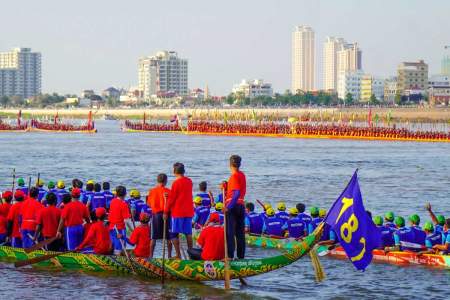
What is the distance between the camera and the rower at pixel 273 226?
24.1 metres

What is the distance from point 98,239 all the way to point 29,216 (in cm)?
187

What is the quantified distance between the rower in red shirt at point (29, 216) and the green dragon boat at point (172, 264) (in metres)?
0.36

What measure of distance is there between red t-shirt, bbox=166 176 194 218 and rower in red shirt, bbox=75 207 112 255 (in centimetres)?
172

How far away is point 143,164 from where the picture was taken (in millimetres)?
64312

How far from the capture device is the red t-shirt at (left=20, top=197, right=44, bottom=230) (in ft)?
69.0

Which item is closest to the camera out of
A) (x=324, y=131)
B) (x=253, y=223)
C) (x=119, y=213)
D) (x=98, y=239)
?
(x=119, y=213)

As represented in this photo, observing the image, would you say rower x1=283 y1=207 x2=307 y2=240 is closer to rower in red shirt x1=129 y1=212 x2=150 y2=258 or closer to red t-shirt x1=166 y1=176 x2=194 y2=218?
rower in red shirt x1=129 y1=212 x2=150 y2=258

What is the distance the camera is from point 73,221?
66.5ft

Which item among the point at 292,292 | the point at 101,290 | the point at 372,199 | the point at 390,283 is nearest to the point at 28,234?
the point at 101,290

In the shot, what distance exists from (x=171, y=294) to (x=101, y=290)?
57.1 inches

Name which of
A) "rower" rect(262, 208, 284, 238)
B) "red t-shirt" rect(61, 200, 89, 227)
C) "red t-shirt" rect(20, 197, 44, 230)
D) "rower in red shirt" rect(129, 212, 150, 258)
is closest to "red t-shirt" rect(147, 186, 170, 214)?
"rower in red shirt" rect(129, 212, 150, 258)

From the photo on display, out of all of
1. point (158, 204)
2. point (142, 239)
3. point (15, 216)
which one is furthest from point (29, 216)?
point (158, 204)

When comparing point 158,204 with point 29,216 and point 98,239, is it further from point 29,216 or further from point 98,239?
point 29,216

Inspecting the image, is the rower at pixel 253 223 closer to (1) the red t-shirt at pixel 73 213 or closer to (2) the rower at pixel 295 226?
(2) the rower at pixel 295 226
